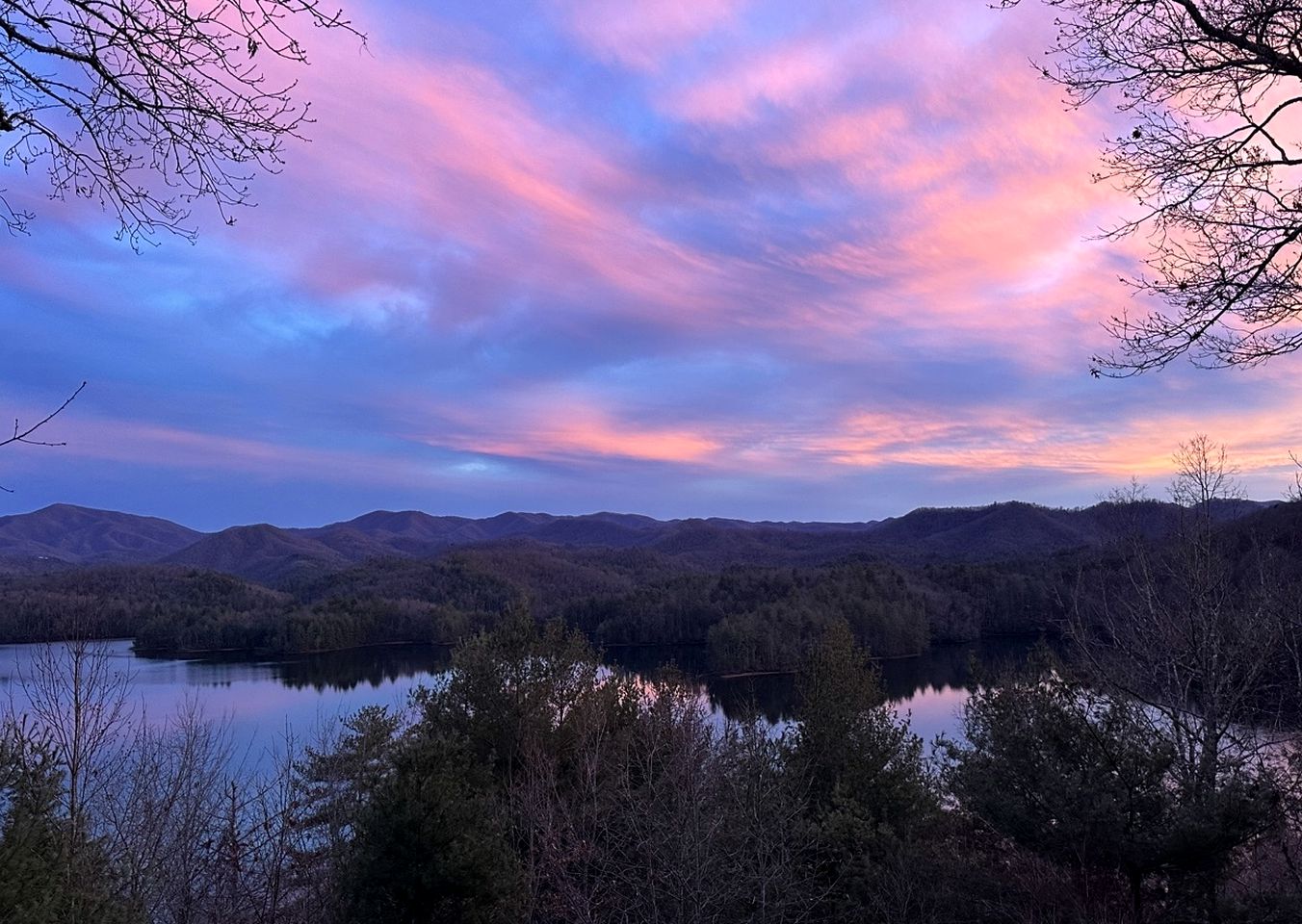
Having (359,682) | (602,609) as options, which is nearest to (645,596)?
(602,609)

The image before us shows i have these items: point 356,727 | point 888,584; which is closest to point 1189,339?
point 356,727

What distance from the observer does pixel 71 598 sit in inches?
3051

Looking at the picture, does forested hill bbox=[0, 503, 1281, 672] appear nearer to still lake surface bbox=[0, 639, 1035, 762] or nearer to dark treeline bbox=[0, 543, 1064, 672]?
dark treeline bbox=[0, 543, 1064, 672]

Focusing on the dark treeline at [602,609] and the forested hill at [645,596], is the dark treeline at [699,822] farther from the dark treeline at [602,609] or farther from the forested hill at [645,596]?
the dark treeline at [602,609]

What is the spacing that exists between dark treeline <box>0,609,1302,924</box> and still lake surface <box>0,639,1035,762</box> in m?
6.97

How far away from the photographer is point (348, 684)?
177 feet

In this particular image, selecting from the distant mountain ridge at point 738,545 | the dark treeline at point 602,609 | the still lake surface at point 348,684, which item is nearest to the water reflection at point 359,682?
the still lake surface at point 348,684

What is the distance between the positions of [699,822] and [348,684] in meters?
49.9

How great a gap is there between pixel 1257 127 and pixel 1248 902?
7072 millimetres

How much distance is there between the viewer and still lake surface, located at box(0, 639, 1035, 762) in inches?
1422

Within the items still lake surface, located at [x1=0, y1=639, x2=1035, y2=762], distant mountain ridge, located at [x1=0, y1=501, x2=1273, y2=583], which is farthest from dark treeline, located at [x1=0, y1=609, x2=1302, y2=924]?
distant mountain ridge, located at [x1=0, y1=501, x2=1273, y2=583]

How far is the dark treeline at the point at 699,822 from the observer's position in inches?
324

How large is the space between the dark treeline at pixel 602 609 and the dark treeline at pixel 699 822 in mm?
39442

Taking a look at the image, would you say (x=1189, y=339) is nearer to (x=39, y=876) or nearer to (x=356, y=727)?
(x=39, y=876)
